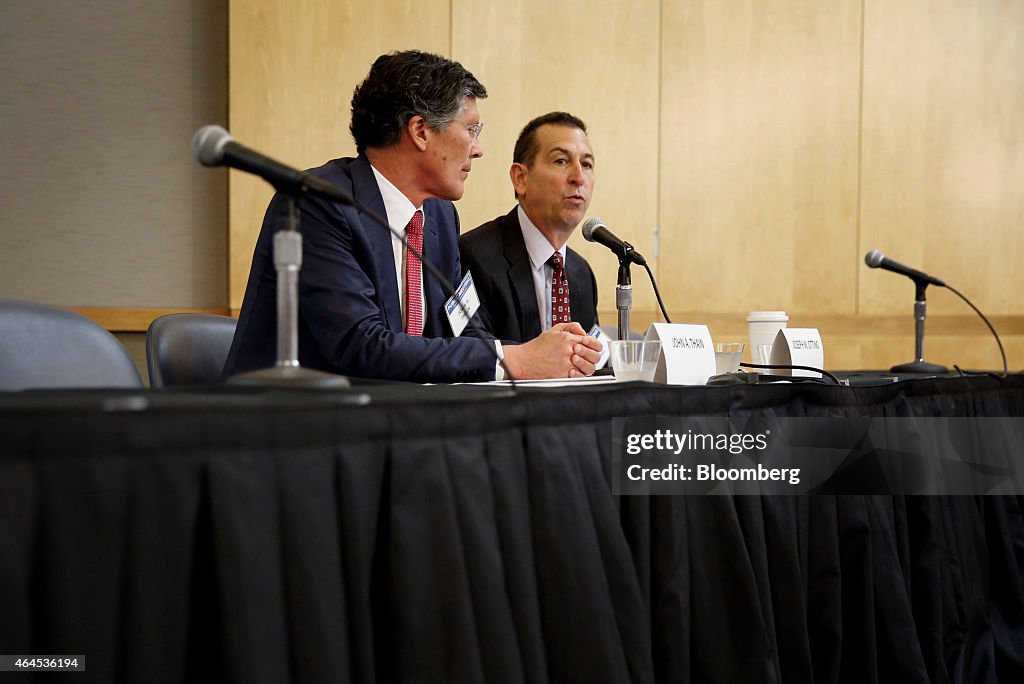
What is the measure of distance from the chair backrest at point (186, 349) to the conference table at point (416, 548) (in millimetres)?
906

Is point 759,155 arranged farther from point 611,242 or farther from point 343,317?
point 343,317

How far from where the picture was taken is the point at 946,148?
4531 mm

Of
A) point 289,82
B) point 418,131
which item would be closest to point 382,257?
point 418,131

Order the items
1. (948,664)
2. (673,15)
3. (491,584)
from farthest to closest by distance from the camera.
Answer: (673,15), (948,664), (491,584)

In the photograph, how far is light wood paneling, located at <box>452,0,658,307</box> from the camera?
3912mm

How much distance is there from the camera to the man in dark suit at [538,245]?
2.58 meters

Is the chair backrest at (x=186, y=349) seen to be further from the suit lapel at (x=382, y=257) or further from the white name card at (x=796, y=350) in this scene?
the white name card at (x=796, y=350)

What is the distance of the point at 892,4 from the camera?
4484mm

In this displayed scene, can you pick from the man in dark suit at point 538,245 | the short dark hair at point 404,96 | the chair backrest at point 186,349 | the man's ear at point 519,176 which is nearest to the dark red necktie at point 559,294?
the man in dark suit at point 538,245

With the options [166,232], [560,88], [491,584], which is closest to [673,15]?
[560,88]

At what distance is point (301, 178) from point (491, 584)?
0.50 metres

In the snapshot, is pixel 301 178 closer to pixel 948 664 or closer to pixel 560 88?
pixel 948 664

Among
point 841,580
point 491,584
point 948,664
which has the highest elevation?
point 491,584

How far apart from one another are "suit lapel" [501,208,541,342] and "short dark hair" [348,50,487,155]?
57cm
